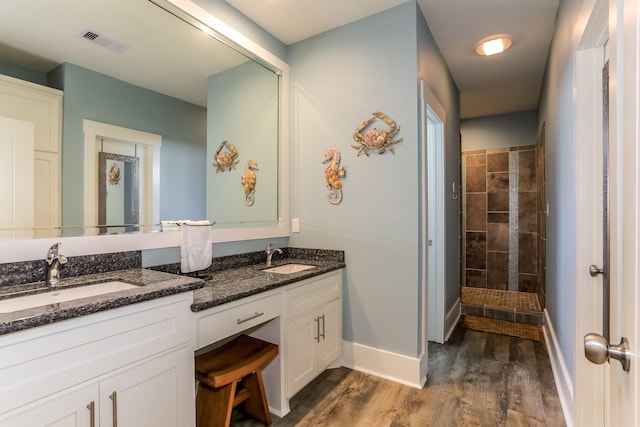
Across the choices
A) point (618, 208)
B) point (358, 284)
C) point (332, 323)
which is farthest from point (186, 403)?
point (618, 208)

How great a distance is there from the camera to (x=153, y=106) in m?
1.84

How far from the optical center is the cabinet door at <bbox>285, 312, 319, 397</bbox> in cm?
190

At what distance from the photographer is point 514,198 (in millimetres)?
4535

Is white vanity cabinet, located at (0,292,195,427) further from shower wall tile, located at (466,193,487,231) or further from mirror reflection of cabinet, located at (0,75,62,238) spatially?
shower wall tile, located at (466,193,487,231)

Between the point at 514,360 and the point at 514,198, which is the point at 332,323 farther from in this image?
the point at 514,198

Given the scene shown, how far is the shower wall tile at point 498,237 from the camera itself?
4584 mm

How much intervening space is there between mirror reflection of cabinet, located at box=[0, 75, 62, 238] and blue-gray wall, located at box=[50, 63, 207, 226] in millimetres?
41

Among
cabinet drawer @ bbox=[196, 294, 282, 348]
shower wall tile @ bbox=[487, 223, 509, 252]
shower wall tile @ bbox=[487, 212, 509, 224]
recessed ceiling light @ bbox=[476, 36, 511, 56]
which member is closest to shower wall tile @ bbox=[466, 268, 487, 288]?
shower wall tile @ bbox=[487, 223, 509, 252]

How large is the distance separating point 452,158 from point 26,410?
341 centimetres

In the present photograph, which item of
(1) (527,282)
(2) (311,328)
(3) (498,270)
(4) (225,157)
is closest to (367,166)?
(4) (225,157)

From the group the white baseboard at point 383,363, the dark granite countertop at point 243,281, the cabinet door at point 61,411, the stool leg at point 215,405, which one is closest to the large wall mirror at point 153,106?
the dark granite countertop at point 243,281

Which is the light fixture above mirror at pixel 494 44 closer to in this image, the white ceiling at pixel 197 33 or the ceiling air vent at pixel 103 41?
the white ceiling at pixel 197 33

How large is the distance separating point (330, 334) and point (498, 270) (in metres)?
3.40

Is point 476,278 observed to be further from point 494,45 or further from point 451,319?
point 494,45
